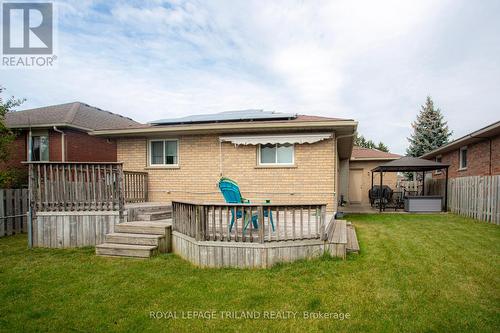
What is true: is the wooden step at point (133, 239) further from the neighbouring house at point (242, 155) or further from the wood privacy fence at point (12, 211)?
the wood privacy fence at point (12, 211)

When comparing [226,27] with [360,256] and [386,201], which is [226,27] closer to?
[360,256]

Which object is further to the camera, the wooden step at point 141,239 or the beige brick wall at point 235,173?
the beige brick wall at point 235,173

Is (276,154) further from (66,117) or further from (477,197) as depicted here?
(66,117)

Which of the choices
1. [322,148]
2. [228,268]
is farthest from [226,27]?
[228,268]

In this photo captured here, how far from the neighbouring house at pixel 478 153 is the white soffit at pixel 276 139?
676 cm

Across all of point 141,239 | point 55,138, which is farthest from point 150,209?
point 55,138

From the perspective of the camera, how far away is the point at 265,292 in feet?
12.2

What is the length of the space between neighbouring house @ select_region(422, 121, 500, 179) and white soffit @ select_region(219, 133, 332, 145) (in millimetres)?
6760

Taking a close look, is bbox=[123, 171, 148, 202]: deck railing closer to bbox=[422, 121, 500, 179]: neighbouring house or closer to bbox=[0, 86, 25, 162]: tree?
bbox=[0, 86, 25, 162]: tree

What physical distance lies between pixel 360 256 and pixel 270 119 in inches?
235

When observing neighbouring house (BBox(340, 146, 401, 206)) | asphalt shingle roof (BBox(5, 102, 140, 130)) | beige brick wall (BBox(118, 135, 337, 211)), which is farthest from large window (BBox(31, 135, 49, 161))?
neighbouring house (BBox(340, 146, 401, 206))

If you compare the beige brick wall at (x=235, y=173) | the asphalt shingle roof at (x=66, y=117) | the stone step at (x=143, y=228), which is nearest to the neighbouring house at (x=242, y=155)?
the beige brick wall at (x=235, y=173)

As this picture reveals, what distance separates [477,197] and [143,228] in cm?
1165

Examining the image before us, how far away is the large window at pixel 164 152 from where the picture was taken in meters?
10.2
